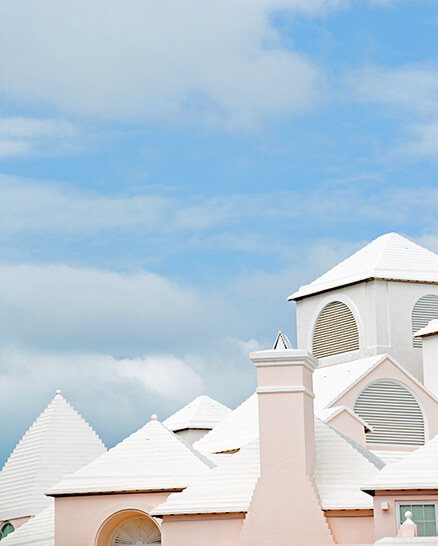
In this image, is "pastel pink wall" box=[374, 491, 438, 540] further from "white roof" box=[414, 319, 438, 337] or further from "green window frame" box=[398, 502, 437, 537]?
"white roof" box=[414, 319, 438, 337]

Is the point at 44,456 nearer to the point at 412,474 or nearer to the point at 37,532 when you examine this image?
the point at 37,532

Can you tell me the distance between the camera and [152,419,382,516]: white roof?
33.5 meters

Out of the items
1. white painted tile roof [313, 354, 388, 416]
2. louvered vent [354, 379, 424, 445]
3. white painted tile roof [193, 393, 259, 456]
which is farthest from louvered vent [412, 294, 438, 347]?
white painted tile roof [193, 393, 259, 456]

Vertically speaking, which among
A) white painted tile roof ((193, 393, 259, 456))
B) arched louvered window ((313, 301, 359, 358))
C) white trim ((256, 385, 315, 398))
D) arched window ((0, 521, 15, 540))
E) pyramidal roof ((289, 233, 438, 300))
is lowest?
arched window ((0, 521, 15, 540))

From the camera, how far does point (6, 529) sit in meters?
46.8

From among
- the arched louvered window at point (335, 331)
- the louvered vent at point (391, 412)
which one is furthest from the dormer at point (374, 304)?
the louvered vent at point (391, 412)

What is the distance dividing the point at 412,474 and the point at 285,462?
326 centimetres

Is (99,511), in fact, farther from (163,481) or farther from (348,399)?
(348,399)

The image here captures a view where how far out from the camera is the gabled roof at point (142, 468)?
3672 centimetres

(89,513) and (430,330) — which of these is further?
(430,330)

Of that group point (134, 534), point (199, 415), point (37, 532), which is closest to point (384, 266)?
point (199, 415)

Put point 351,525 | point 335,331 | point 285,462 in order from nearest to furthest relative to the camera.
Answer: point 351,525 → point 285,462 → point 335,331

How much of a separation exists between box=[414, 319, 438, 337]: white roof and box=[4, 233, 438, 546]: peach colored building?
0.06m

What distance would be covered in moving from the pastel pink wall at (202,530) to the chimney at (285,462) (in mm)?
579
